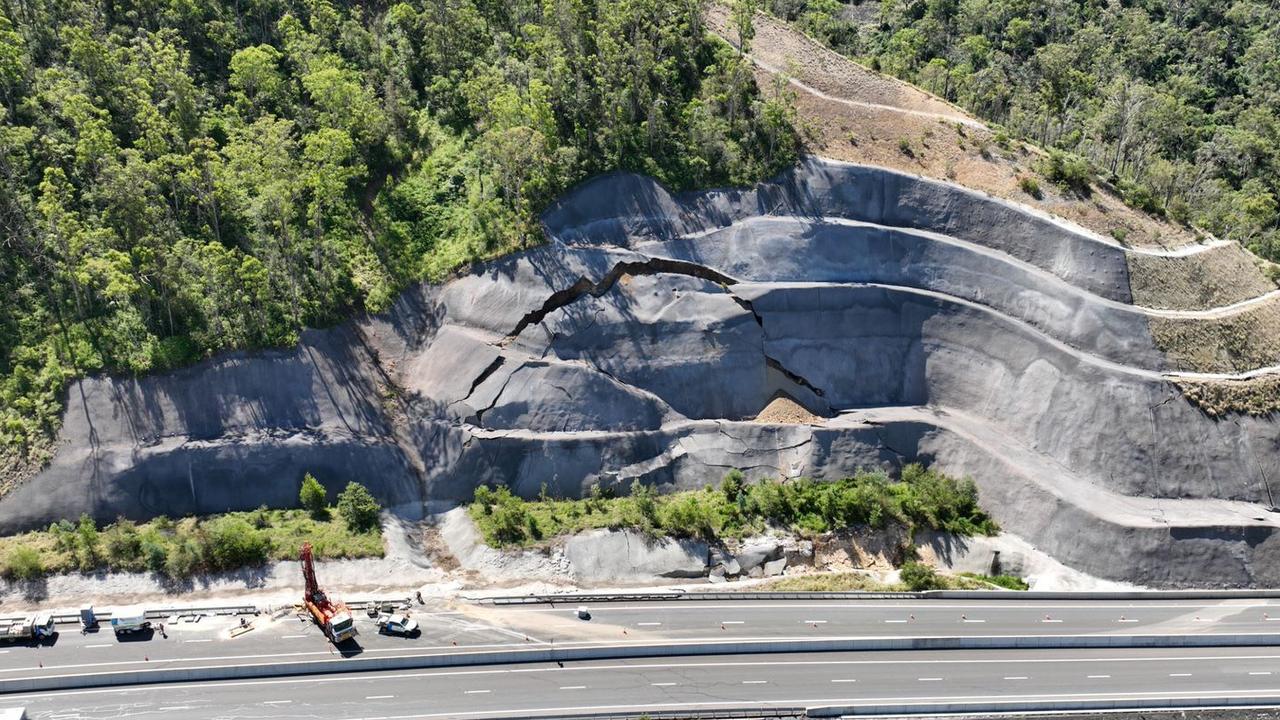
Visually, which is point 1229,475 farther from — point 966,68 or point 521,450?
point 966,68

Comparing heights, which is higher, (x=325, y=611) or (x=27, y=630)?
(x=27, y=630)

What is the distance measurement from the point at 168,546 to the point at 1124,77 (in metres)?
89.2

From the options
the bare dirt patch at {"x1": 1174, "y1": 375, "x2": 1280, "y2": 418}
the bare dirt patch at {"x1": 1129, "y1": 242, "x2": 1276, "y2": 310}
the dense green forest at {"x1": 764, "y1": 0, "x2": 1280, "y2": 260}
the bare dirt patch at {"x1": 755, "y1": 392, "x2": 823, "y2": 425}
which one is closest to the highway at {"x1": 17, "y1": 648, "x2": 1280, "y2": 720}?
the bare dirt patch at {"x1": 1174, "y1": 375, "x2": 1280, "y2": 418}

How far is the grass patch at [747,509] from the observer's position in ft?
164

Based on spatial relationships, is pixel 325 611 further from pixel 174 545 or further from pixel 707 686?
pixel 707 686

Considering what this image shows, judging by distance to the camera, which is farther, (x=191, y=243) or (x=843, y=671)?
(x=191, y=243)

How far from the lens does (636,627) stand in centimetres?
4325

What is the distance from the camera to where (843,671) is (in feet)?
134

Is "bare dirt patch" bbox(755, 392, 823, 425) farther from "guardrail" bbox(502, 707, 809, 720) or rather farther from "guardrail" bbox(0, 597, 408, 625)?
"guardrail" bbox(0, 597, 408, 625)

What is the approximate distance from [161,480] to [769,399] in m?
35.7

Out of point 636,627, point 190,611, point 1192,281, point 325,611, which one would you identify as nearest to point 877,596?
point 636,627

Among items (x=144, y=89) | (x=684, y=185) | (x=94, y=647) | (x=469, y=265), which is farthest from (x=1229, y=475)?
(x=144, y=89)

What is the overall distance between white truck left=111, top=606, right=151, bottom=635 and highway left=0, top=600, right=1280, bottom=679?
1.70 feet

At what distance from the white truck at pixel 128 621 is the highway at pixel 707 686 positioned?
3585 mm
